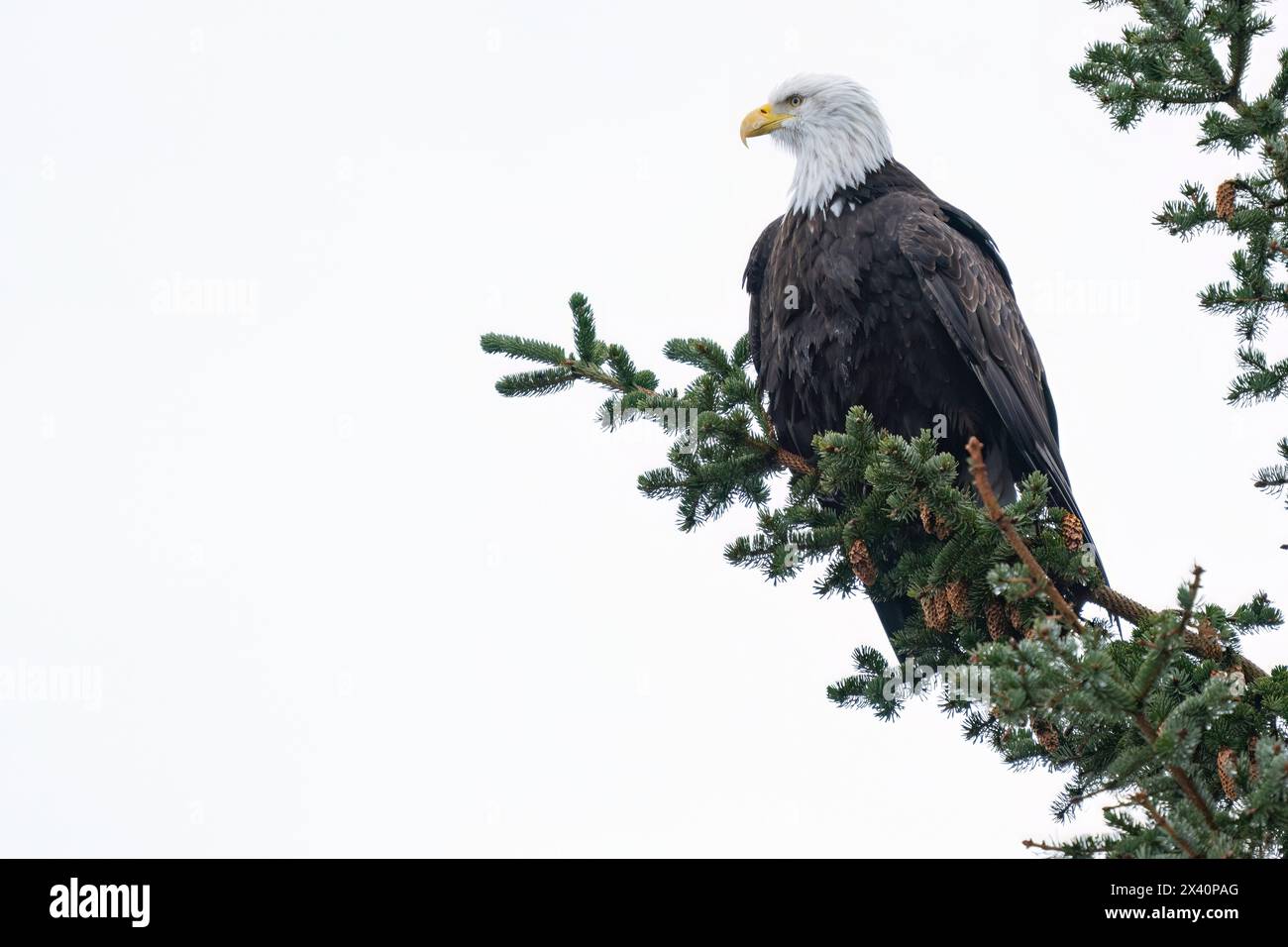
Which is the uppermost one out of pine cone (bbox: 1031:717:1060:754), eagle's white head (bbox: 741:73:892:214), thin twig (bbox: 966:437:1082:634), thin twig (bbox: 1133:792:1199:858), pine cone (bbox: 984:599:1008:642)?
eagle's white head (bbox: 741:73:892:214)

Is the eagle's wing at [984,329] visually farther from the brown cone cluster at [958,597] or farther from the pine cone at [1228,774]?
the pine cone at [1228,774]

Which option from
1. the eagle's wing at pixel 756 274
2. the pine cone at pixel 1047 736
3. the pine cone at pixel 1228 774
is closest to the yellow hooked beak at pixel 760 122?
the eagle's wing at pixel 756 274

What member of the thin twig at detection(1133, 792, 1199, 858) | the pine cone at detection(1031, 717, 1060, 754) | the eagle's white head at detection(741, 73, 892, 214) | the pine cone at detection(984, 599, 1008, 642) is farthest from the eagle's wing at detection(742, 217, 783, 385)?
the thin twig at detection(1133, 792, 1199, 858)

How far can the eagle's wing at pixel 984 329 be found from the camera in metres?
5.53

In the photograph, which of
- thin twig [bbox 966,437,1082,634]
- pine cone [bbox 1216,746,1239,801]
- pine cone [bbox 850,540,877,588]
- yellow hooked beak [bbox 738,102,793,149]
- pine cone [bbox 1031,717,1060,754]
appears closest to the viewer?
thin twig [bbox 966,437,1082,634]

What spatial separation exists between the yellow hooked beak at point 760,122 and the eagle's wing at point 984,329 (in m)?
1.25

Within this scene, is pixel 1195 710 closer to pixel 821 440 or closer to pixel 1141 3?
pixel 821 440

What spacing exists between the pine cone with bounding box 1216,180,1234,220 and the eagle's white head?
2.12 metres

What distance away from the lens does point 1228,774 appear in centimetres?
316

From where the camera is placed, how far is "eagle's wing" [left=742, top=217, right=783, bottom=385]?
6219 mm

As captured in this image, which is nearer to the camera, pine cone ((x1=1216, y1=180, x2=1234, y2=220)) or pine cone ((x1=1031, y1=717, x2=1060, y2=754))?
pine cone ((x1=1031, y1=717, x2=1060, y2=754))

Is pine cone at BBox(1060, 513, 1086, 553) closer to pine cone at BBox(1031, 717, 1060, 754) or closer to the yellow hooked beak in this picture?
pine cone at BBox(1031, 717, 1060, 754)
